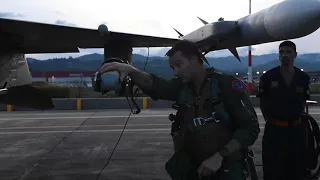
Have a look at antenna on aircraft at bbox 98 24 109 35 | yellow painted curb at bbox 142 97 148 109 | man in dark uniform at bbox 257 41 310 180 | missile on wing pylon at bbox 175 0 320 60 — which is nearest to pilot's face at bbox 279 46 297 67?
man in dark uniform at bbox 257 41 310 180

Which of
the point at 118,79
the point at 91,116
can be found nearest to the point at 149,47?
the point at 118,79

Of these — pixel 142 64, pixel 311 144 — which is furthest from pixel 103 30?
pixel 311 144

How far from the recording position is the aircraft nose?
3623 mm

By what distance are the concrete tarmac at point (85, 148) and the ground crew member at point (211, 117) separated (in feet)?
13.3

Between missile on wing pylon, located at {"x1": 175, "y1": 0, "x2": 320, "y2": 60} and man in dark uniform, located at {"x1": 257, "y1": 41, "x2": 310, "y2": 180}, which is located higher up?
missile on wing pylon, located at {"x1": 175, "y1": 0, "x2": 320, "y2": 60}

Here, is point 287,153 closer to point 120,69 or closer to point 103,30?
point 120,69

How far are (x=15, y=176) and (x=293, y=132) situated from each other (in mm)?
4786

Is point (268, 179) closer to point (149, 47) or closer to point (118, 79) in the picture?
point (118, 79)

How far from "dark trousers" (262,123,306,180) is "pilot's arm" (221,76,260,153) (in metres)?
1.66

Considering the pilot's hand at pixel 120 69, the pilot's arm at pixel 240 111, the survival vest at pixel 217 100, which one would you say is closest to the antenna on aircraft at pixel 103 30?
the pilot's hand at pixel 120 69

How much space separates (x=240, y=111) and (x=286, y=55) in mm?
1832

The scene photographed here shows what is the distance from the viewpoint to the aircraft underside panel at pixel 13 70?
6.73 m

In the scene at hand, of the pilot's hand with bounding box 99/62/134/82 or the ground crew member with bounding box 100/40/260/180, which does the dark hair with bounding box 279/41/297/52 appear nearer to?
the ground crew member with bounding box 100/40/260/180

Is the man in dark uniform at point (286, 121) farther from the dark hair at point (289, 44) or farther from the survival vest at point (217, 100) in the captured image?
the survival vest at point (217, 100)
